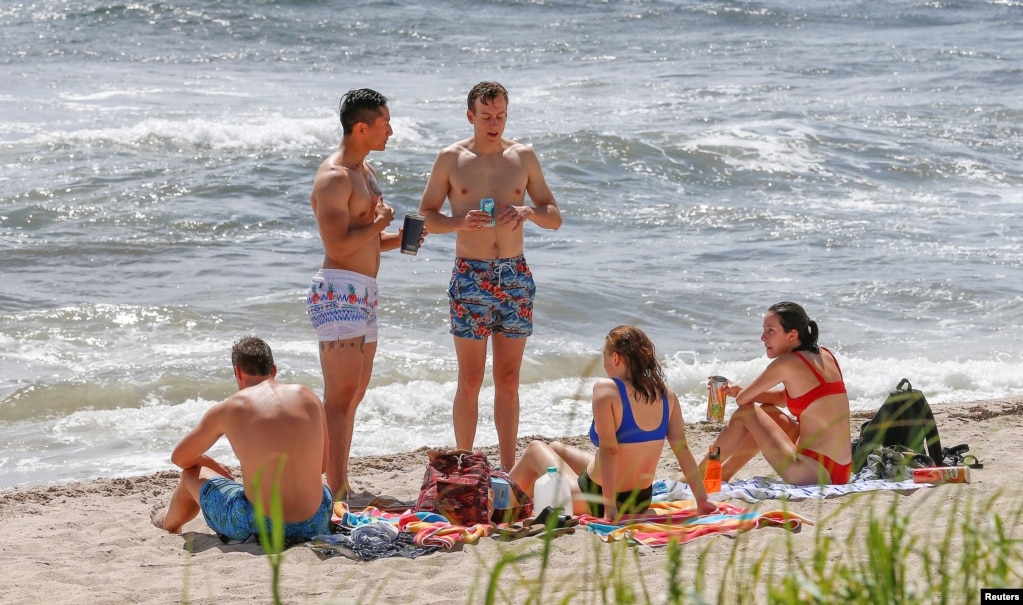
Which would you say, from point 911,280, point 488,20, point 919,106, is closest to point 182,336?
point 911,280

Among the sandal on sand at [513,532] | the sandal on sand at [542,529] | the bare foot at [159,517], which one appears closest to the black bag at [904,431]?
the sandal on sand at [542,529]

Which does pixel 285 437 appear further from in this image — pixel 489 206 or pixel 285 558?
pixel 489 206

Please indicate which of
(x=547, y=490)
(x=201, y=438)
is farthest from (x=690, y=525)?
(x=201, y=438)

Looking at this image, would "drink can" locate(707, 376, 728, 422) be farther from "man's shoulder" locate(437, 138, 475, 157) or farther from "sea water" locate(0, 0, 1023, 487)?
"man's shoulder" locate(437, 138, 475, 157)

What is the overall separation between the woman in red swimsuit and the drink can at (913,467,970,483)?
329mm

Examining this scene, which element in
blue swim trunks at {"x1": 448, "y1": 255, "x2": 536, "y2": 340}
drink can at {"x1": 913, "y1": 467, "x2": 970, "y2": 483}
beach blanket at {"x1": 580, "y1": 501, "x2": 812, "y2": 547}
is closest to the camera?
beach blanket at {"x1": 580, "y1": 501, "x2": 812, "y2": 547}

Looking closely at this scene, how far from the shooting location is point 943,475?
5418 mm

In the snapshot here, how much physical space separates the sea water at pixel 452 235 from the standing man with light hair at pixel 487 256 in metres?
0.50

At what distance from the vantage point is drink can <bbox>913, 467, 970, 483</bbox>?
17.7ft

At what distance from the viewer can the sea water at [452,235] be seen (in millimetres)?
8328

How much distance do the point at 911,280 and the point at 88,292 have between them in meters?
7.60

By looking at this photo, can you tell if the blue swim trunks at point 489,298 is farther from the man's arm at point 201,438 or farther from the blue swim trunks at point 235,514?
the man's arm at point 201,438

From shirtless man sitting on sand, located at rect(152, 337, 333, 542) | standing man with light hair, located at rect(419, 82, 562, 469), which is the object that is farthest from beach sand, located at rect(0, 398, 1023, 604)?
standing man with light hair, located at rect(419, 82, 562, 469)

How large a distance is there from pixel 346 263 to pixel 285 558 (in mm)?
1506
